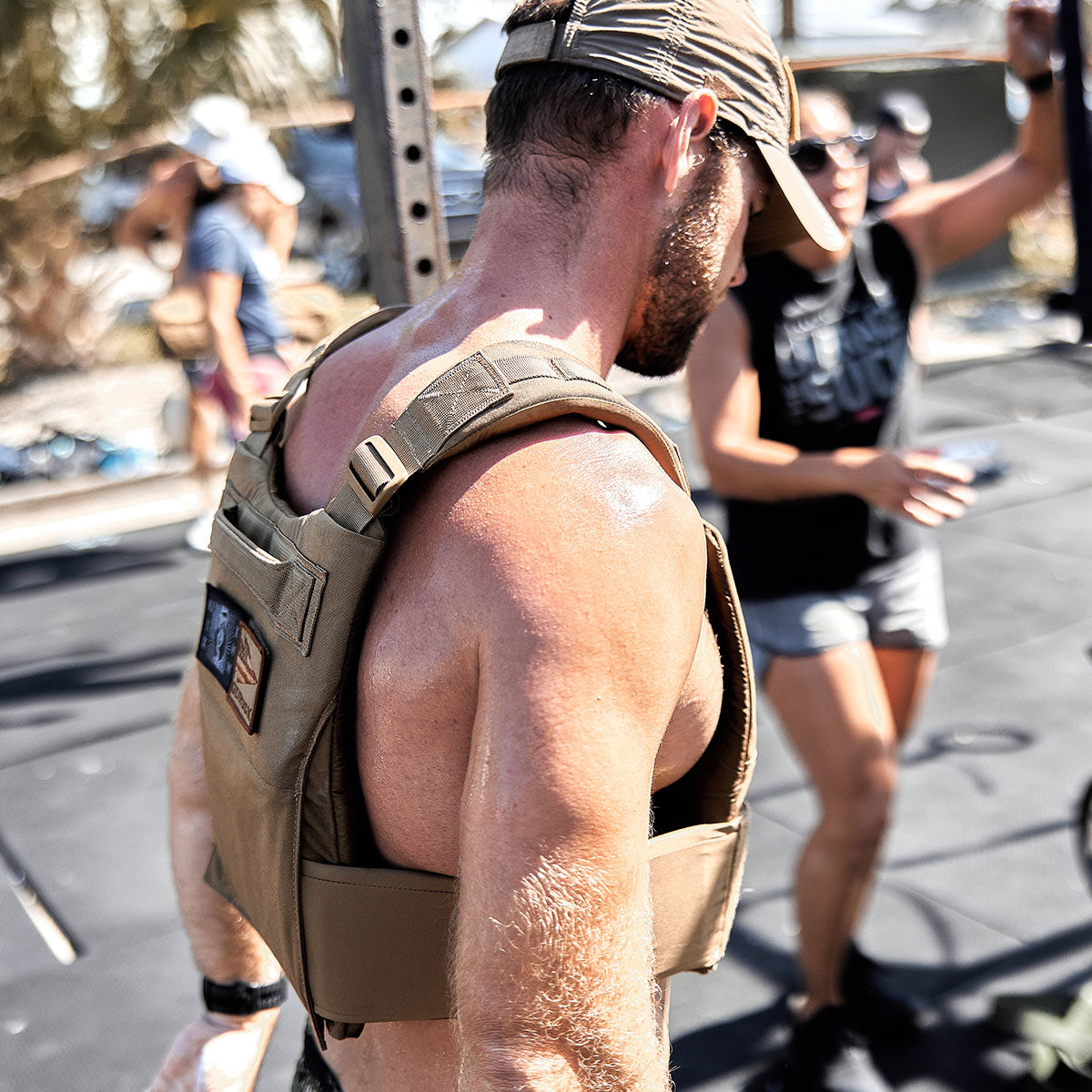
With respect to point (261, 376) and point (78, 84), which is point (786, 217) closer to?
point (261, 376)

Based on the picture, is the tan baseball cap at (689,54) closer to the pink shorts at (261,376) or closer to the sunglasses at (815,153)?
the sunglasses at (815,153)

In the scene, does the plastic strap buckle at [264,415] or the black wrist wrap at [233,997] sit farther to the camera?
the black wrist wrap at [233,997]

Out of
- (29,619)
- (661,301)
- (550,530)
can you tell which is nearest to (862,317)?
(661,301)

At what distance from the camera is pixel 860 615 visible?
2.62m

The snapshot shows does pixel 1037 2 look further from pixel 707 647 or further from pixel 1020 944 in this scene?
pixel 1020 944

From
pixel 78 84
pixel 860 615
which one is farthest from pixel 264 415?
pixel 78 84

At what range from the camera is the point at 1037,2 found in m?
2.46

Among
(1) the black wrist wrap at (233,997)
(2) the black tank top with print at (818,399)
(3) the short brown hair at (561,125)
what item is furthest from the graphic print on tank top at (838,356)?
(1) the black wrist wrap at (233,997)

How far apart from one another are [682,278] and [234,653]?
A: 63 centimetres

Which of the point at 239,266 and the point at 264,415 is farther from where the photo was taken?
the point at 239,266

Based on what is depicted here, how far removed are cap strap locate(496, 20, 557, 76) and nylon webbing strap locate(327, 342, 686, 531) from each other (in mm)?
361

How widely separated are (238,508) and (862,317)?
170 centimetres

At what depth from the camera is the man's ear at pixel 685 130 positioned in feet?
4.02

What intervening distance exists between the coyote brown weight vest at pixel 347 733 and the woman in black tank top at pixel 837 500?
1.15 m
